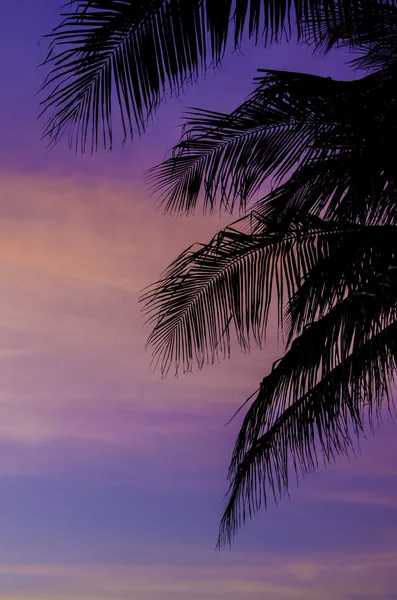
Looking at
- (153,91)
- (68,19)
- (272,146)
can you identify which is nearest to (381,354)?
(272,146)

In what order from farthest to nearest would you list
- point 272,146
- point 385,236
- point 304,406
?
point 304,406 < point 272,146 < point 385,236

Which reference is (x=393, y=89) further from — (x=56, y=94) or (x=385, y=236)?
(x=56, y=94)

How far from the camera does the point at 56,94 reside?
3887 millimetres

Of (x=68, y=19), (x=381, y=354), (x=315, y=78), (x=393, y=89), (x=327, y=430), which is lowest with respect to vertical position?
(x=327, y=430)

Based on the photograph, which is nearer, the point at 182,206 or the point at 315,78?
the point at 315,78

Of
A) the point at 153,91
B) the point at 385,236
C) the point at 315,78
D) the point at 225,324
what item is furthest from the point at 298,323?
the point at 153,91

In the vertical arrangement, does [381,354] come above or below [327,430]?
above

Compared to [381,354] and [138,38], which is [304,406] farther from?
[138,38]

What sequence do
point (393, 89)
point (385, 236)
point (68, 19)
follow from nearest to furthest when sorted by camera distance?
point (68, 19) < point (393, 89) < point (385, 236)

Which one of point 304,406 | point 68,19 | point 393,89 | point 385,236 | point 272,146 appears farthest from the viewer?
point 304,406

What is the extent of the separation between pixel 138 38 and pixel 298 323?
135 inches

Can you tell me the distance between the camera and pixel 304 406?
695 cm

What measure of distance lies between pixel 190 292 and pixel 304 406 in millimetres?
1322

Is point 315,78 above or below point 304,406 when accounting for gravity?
above
